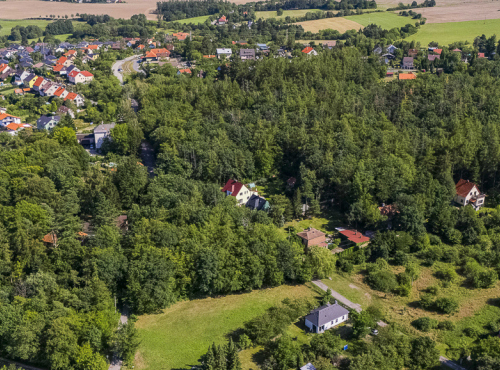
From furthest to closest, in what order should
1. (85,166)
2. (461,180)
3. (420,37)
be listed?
(420,37) → (85,166) → (461,180)

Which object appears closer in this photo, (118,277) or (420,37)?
(118,277)

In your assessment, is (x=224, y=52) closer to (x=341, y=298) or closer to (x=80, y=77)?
(x=80, y=77)

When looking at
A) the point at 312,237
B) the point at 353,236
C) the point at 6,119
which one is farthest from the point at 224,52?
the point at 312,237

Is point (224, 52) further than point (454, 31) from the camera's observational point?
No

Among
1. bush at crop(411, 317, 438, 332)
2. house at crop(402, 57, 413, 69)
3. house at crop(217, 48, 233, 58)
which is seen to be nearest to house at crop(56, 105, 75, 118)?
house at crop(217, 48, 233, 58)

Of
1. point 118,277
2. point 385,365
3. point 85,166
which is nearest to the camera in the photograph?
point 385,365

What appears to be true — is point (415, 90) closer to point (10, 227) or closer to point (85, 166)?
point (85, 166)

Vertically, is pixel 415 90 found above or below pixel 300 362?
above

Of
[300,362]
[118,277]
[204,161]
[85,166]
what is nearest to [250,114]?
[204,161]
